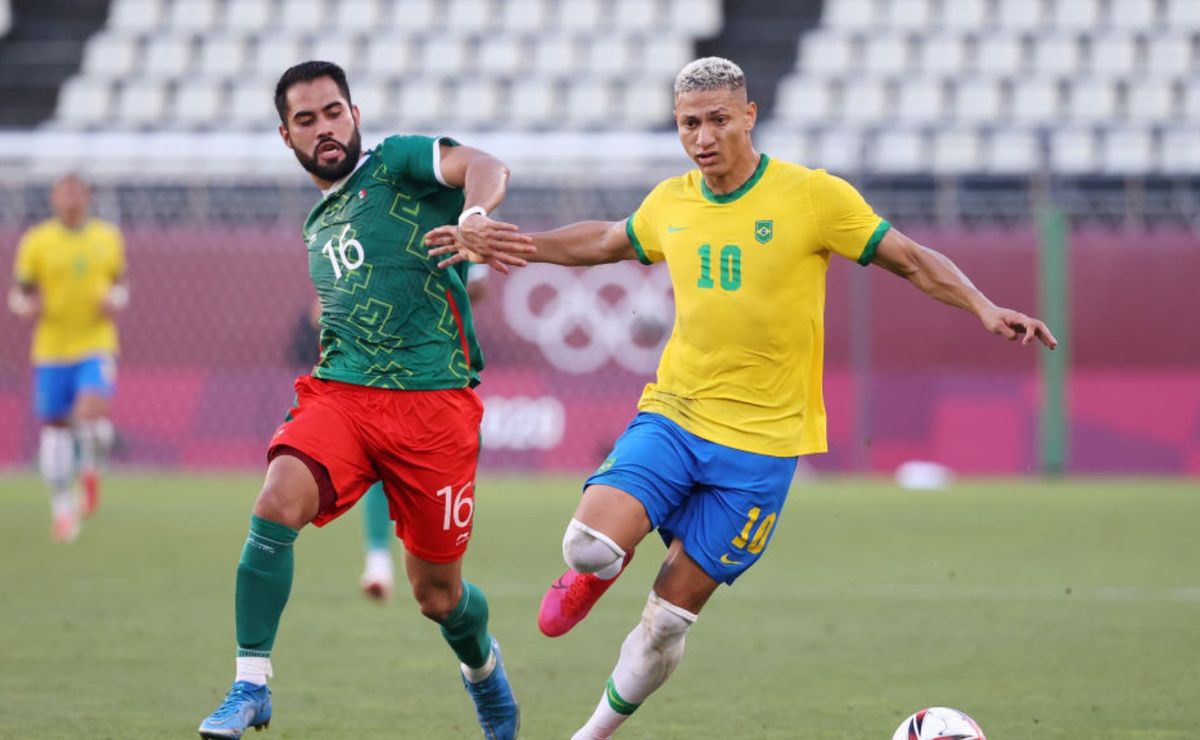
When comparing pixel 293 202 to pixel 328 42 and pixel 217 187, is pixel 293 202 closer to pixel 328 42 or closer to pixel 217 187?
pixel 217 187

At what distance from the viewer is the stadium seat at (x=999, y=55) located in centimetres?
2358

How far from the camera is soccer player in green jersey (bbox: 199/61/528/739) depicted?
6.26m

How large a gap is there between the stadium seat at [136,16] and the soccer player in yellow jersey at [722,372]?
A: 67.8 ft

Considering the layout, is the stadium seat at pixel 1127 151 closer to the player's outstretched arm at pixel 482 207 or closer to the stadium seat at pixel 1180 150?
the stadium seat at pixel 1180 150

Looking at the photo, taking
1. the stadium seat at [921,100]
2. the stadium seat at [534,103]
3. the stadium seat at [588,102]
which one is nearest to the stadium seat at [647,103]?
the stadium seat at [588,102]

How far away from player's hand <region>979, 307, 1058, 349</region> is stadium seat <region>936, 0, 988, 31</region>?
61.5ft

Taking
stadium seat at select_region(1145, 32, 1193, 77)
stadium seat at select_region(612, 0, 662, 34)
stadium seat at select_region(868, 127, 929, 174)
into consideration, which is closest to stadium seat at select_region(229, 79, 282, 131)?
stadium seat at select_region(612, 0, 662, 34)

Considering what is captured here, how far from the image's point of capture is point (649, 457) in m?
6.23

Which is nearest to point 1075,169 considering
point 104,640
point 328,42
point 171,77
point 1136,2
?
point 1136,2

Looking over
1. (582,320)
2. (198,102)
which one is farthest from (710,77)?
(198,102)

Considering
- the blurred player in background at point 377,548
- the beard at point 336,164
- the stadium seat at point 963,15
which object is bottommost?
the blurred player in background at point 377,548

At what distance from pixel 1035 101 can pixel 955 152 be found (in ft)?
8.82

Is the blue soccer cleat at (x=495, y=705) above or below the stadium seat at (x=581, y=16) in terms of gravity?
below

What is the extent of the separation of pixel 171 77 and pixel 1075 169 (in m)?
11.6
